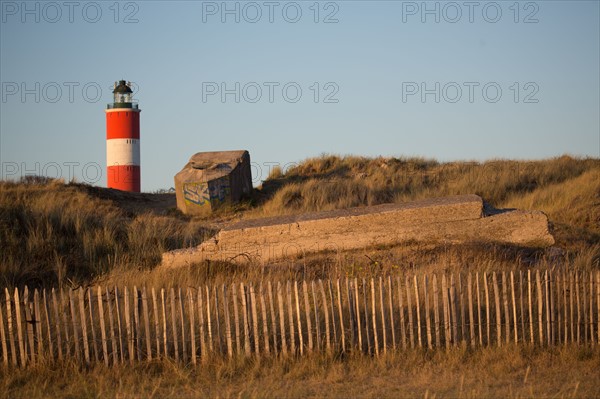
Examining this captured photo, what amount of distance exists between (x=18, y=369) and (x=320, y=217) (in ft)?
19.7

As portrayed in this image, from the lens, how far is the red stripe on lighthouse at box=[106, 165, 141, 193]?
97.7 ft

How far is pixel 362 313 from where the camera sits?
873 centimetres

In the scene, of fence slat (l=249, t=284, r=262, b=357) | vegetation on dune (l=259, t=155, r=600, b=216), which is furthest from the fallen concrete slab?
vegetation on dune (l=259, t=155, r=600, b=216)

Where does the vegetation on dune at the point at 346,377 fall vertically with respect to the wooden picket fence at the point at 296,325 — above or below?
below

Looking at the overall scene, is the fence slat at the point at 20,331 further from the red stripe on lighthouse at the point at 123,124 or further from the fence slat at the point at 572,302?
the red stripe on lighthouse at the point at 123,124

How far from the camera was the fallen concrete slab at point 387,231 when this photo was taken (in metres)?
12.1

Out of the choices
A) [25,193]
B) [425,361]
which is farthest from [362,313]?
[25,193]

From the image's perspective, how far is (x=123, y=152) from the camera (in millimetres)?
29969

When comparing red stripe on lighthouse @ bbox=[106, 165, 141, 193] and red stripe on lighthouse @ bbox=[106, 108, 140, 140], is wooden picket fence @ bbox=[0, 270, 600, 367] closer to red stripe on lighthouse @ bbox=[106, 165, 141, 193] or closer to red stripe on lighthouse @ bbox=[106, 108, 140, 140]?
red stripe on lighthouse @ bbox=[106, 165, 141, 193]

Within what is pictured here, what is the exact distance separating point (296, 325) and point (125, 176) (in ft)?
73.9

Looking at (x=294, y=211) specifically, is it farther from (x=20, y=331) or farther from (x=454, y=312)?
(x=20, y=331)

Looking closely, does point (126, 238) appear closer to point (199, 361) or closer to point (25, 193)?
point (25, 193)

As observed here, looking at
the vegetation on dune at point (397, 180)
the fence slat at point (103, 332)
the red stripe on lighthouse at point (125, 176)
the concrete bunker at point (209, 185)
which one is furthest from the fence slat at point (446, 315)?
the red stripe on lighthouse at point (125, 176)

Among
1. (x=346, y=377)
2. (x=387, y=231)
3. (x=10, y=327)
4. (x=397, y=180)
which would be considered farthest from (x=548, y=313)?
(x=397, y=180)
